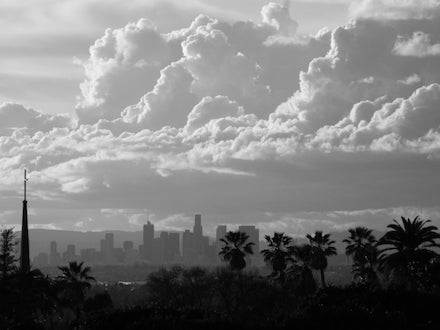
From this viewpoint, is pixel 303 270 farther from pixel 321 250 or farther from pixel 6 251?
pixel 6 251

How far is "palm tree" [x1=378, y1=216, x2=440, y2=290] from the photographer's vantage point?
78.6m

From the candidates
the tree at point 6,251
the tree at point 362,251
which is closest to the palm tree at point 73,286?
the tree at point 6,251

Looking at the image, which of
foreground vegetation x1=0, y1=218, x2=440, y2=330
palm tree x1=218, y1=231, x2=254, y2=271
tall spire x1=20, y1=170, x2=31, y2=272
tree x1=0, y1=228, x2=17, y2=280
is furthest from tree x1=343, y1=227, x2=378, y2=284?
tall spire x1=20, y1=170, x2=31, y2=272

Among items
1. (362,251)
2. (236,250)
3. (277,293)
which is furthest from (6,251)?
(362,251)

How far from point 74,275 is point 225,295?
2165cm

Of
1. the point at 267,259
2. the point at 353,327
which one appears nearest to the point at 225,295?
the point at 267,259

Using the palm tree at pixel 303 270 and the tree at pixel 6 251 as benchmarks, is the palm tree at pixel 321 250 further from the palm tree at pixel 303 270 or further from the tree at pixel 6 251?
the tree at pixel 6 251

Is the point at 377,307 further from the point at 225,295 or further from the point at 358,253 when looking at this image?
the point at 225,295

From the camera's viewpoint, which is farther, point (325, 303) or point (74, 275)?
point (74, 275)

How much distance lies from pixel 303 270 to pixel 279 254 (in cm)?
450

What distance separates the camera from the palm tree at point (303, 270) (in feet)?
370

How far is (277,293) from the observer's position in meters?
117

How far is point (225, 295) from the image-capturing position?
415 feet

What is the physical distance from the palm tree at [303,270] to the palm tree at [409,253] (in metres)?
32.7
